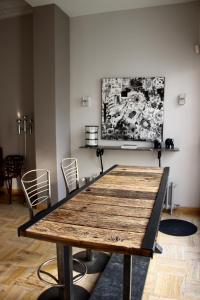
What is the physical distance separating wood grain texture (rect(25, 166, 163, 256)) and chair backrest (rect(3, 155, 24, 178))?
232cm

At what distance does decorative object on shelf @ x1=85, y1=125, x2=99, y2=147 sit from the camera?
3.94 m

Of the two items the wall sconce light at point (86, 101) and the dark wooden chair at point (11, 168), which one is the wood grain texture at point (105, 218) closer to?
the wall sconce light at point (86, 101)

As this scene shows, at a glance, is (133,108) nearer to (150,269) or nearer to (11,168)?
(11,168)

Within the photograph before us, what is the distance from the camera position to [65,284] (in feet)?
5.31

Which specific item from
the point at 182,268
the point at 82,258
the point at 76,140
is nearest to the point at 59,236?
the point at 82,258

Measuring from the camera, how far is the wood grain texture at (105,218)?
128 cm

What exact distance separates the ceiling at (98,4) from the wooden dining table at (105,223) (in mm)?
2568

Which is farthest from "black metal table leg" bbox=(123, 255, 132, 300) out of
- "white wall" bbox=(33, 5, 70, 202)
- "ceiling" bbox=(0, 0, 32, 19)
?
"ceiling" bbox=(0, 0, 32, 19)

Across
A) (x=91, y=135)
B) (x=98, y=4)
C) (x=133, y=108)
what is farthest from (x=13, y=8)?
(x=133, y=108)

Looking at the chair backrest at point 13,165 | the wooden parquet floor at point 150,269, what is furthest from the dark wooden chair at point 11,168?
the wooden parquet floor at point 150,269

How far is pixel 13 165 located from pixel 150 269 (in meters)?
2.77

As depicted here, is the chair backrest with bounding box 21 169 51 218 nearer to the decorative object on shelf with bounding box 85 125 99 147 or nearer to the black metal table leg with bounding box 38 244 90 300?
the black metal table leg with bounding box 38 244 90 300

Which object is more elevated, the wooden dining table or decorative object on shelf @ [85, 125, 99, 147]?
decorative object on shelf @ [85, 125, 99, 147]

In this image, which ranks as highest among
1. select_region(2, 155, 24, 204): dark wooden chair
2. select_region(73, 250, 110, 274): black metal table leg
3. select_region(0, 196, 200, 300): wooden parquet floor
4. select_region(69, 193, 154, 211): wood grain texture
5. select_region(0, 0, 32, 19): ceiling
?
select_region(0, 0, 32, 19): ceiling
